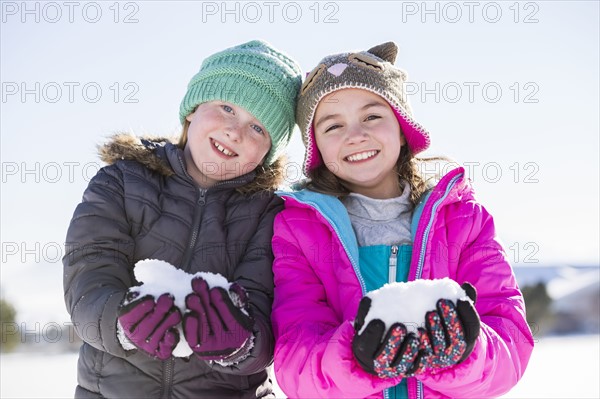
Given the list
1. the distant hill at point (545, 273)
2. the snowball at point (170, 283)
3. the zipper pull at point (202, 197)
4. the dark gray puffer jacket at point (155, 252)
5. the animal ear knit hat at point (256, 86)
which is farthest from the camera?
the distant hill at point (545, 273)

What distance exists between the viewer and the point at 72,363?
4.69 metres

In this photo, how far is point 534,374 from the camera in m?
4.18

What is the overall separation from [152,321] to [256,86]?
47.2 inches

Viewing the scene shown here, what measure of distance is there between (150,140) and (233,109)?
0.41m

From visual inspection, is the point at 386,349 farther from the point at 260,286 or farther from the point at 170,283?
the point at 260,286

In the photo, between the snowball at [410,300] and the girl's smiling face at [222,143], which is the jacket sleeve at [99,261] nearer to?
the girl's smiling face at [222,143]

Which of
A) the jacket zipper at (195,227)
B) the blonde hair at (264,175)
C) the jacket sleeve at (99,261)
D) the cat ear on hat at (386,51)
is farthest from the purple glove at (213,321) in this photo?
the cat ear on hat at (386,51)

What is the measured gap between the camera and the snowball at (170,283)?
1.70 m

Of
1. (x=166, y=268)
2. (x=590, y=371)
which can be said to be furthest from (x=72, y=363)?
(x=590, y=371)

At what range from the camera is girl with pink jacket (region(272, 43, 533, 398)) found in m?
1.65

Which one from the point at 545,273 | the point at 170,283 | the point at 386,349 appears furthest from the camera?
the point at 545,273

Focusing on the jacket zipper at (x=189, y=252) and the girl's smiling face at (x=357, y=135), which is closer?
the jacket zipper at (x=189, y=252)

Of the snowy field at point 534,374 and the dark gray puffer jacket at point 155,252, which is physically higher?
the dark gray puffer jacket at point 155,252

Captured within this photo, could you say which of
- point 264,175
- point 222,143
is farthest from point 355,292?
point 222,143
